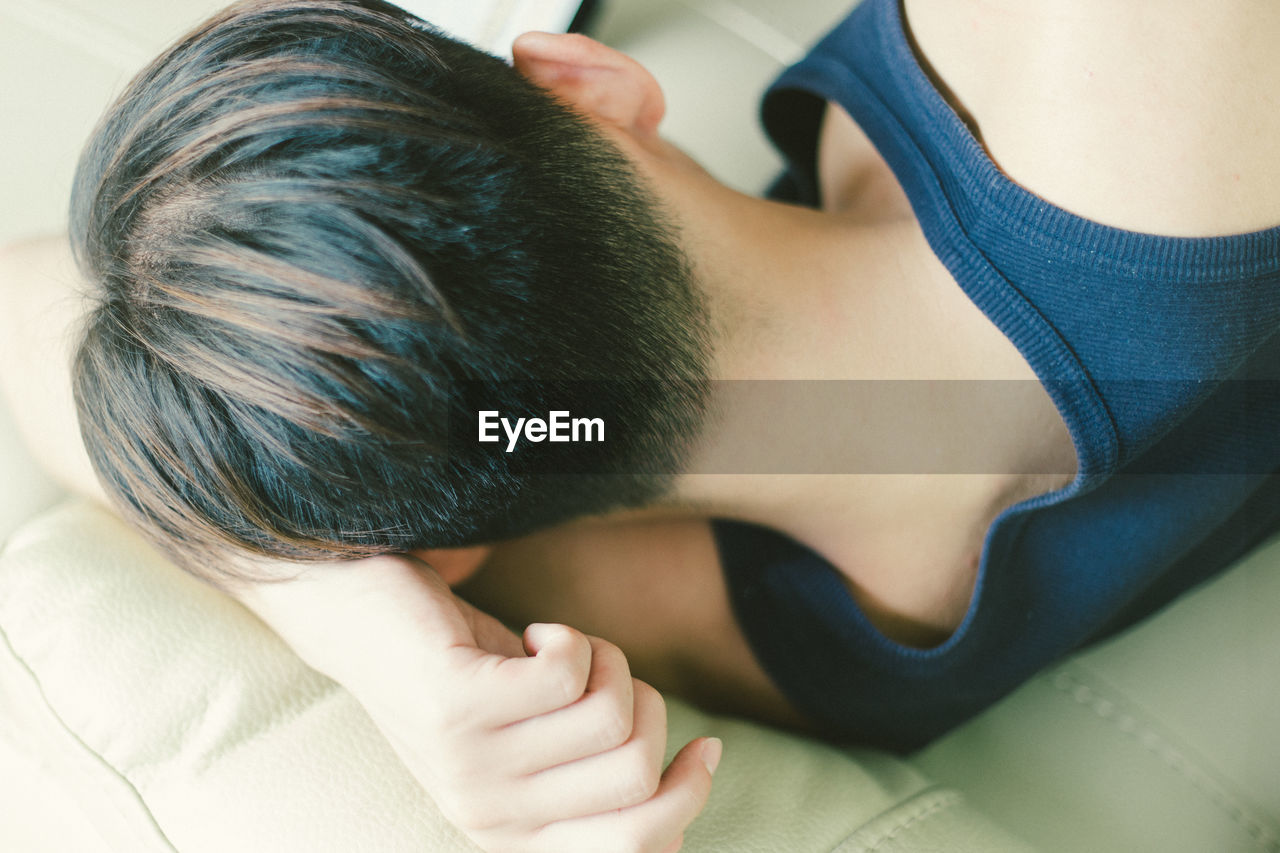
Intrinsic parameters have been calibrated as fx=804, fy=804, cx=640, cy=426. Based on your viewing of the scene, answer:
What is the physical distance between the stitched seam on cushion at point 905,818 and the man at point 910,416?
90 millimetres

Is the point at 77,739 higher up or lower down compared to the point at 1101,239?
lower down

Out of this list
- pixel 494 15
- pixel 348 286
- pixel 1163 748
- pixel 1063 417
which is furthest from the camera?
pixel 494 15

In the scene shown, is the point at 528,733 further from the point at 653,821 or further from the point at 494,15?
the point at 494,15

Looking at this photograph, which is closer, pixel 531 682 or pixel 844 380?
pixel 531 682

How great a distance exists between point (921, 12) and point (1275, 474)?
1.61ft

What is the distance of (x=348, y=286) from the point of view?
433 mm

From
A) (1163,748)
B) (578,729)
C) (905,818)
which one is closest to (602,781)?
(578,729)

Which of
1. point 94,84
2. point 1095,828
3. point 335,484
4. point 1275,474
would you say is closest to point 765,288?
point 335,484

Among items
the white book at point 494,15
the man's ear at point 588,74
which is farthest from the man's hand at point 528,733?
the white book at point 494,15

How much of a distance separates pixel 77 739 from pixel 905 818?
0.59 metres

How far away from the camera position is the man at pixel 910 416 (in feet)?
1.61

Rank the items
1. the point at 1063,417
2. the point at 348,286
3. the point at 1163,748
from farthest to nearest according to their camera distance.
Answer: the point at 1163,748 → the point at 1063,417 → the point at 348,286

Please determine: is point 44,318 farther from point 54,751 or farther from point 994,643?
point 994,643

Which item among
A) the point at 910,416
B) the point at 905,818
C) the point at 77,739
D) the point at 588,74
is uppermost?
the point at 588,74
